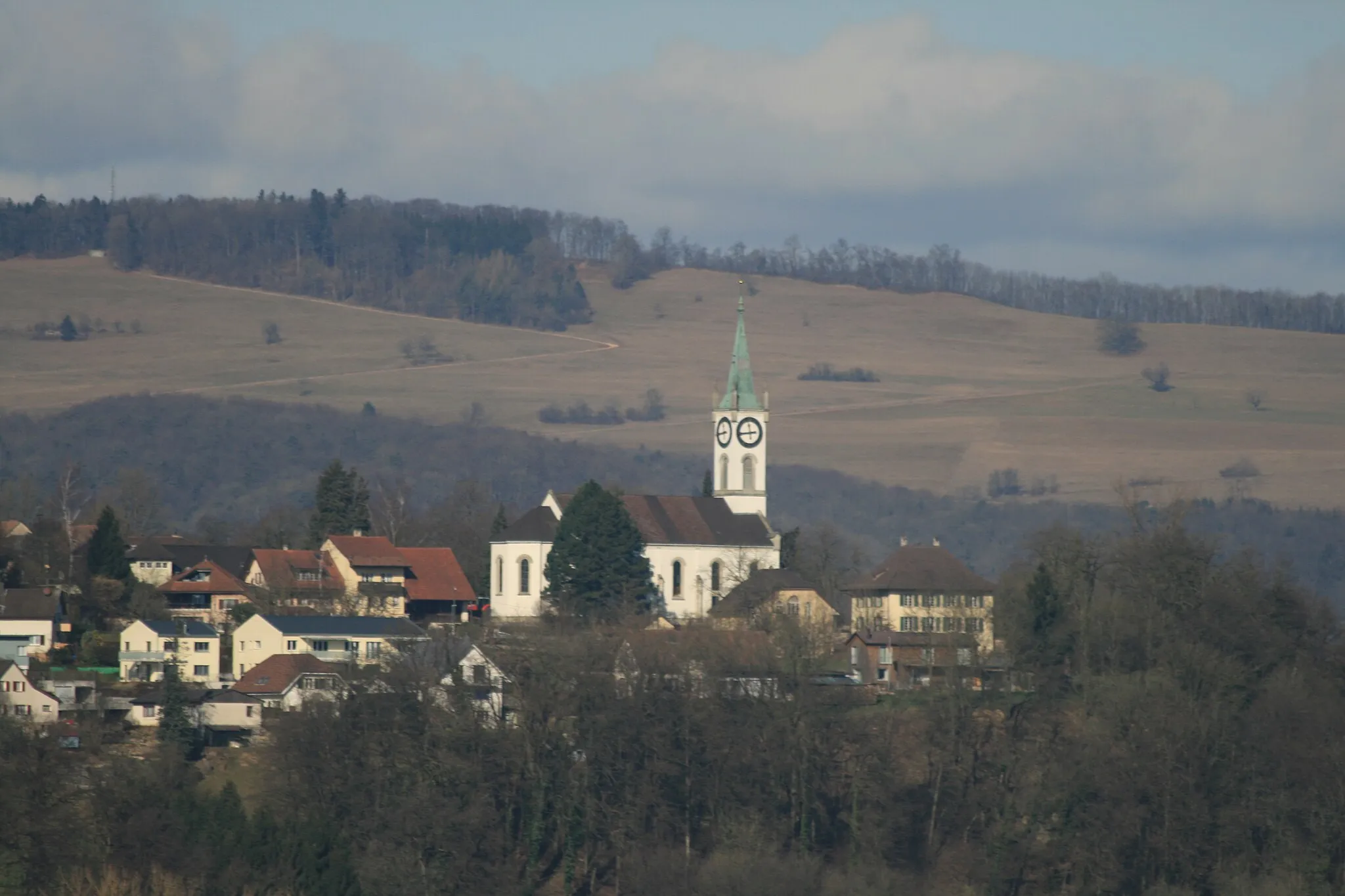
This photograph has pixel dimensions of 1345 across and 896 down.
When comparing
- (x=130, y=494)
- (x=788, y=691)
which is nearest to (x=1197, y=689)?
(x=788, y=691)

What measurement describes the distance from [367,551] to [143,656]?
15921 millimetres

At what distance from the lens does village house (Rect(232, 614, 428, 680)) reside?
8575 cm

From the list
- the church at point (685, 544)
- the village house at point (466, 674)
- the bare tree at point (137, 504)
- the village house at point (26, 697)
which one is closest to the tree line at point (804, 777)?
the village house at point (466, 674)

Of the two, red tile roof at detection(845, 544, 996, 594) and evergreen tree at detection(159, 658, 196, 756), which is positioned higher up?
red tile roof at detection(845, 544, 996, 594)

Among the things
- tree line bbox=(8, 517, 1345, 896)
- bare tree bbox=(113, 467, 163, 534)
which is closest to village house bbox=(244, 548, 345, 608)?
tree line bbox=(8, 517, 1345, 896)

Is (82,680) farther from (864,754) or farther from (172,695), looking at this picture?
(864,754)

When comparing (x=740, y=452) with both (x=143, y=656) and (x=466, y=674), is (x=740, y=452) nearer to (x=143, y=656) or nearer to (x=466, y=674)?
(x=466, y=674)

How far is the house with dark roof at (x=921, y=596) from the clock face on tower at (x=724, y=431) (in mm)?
11571

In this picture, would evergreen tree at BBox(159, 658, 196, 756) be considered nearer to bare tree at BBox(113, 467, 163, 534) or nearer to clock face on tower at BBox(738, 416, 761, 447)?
clock face on tower at BBox(738, 416, 761, 447)

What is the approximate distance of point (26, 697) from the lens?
7750 centimetres

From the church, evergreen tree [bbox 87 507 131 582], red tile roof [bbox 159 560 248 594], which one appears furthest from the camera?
the church

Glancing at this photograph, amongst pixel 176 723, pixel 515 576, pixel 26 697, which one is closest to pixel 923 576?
pixel 515 576

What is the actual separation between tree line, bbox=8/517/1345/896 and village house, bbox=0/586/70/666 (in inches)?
468

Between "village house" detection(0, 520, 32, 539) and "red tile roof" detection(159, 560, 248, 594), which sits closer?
"red tile roof" detection(159, 560, 248, 594)
